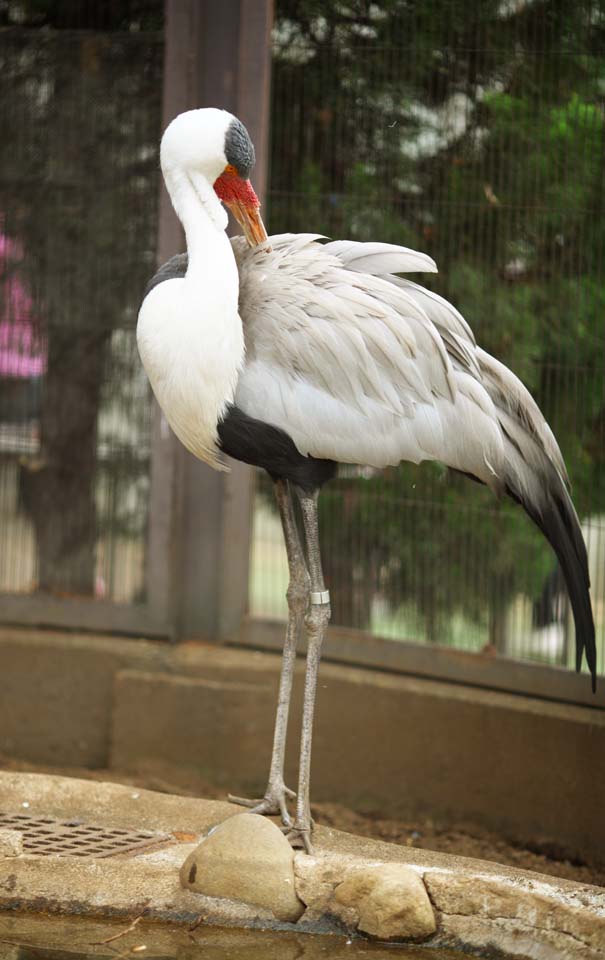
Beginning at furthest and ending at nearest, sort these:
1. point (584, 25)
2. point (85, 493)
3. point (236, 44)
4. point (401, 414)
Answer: point (85, 493) < point (236, 44) < point (584, 25) < point (401, 414)

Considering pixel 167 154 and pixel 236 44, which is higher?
pixel 236 44

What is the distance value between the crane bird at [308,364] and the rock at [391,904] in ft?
1.62

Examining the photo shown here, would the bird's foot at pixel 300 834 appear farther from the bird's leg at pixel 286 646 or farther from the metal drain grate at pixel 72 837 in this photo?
the metal drain grate at pixel 72 837

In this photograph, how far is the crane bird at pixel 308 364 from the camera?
145 inches

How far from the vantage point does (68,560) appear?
5.68 metres

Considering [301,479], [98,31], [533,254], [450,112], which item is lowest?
[301,479]

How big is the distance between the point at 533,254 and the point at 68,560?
7.38 feet

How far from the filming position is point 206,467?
5.47 metres

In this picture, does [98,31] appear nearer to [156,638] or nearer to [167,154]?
[167,154]

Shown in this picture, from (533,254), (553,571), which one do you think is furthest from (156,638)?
(533,254)

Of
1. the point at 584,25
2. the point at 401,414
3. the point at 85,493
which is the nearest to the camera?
the point at 401,414

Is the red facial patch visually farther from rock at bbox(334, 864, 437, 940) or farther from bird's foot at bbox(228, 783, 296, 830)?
rock at bbox(334, 864, 437, 940)

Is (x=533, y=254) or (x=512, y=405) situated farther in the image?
(x=533, y=254)

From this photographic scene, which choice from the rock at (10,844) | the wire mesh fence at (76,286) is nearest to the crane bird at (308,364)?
the rock at (10,844)
